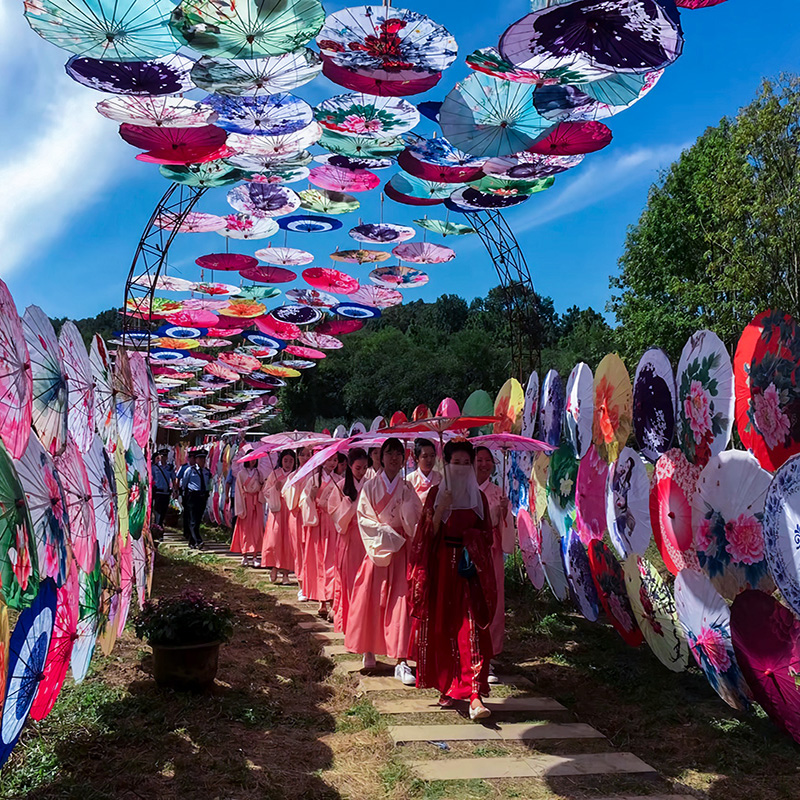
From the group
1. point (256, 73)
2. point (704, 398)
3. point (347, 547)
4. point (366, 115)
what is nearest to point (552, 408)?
point (347, 547)

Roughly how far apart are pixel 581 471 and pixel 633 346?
1608cm

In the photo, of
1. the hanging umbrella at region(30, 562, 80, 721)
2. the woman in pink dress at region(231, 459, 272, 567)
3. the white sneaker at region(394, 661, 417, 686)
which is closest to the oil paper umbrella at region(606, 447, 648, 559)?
the white sneaker at region(394, 661, 417, 686)

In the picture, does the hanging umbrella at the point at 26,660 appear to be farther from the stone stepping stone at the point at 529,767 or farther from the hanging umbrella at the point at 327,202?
the hanging umbrella at the point at 327,202

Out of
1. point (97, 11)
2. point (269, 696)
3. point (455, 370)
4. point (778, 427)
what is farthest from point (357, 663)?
point (455, 370)

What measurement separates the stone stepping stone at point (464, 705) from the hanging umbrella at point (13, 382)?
303cm

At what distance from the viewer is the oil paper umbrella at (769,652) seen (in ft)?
12.6

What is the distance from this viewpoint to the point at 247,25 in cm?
486

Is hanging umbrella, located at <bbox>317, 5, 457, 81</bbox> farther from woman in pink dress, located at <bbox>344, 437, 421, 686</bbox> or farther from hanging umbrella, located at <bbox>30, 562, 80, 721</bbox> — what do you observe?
hanging umbrella, located at <bbox>30, 562, 80, 721</bbox>

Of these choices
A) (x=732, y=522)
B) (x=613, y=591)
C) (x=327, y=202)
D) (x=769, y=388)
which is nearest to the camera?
(x=769, y=388)

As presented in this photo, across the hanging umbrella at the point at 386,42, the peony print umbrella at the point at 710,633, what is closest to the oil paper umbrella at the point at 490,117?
the hanging umbrella at the point at 386,42

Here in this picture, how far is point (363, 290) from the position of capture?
1205 centimetres

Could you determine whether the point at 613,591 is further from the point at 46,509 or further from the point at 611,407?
the point at 46,509

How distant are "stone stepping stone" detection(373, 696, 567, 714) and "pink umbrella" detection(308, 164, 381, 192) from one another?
524 cm

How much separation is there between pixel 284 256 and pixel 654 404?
643 centimetres
